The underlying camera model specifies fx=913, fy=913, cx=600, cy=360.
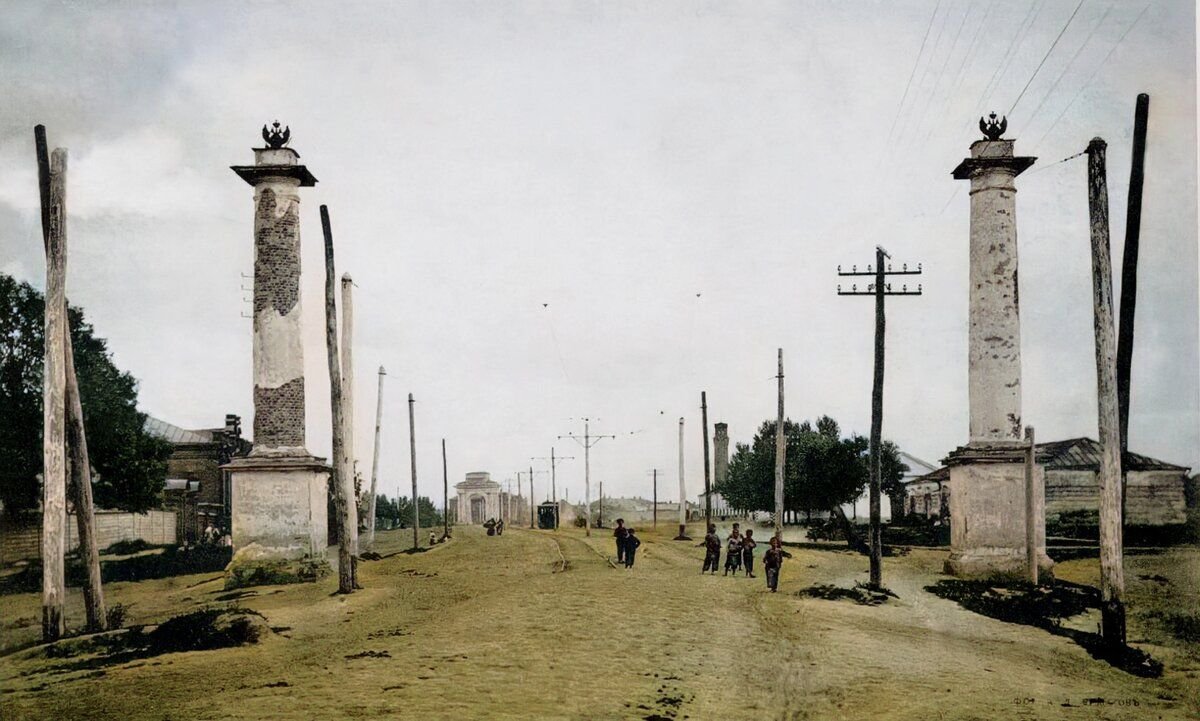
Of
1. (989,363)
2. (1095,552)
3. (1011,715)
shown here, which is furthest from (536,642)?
(1095,552)

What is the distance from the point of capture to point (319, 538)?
1756 cm

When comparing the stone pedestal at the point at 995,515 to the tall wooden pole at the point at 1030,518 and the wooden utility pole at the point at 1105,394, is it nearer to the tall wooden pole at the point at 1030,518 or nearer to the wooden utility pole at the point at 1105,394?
the tall wooden pole at the point at 1030,518

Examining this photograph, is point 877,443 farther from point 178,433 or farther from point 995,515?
point 178,433

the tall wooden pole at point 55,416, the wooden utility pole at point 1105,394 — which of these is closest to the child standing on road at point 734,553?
the wooden utility pole at point 1105,394

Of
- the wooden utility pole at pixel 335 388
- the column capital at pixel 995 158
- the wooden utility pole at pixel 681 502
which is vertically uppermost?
the column capital at pixel 995 158

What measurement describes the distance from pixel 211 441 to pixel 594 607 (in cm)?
3066

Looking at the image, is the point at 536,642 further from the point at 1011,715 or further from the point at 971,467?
the point at 971,467

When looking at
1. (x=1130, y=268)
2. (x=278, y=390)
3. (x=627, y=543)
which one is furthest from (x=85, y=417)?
(x=1130, y=268)

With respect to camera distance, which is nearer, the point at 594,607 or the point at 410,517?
the point at 594,607

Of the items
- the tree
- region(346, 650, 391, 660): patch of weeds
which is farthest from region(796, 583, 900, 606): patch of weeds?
the tree

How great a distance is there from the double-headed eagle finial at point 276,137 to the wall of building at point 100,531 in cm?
813

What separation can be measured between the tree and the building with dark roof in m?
27.7

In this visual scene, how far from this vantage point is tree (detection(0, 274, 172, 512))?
1978cm

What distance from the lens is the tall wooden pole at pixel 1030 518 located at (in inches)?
682
